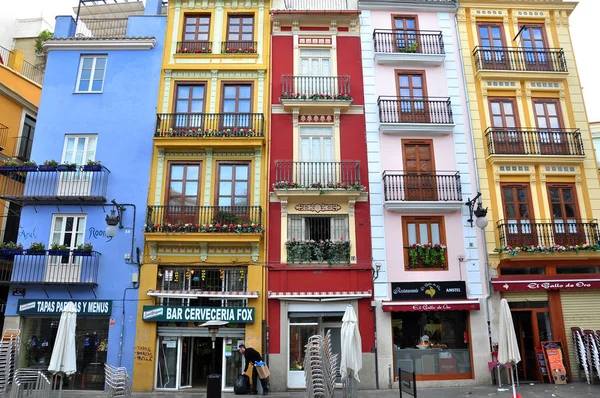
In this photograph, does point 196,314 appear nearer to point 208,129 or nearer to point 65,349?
point 65,349

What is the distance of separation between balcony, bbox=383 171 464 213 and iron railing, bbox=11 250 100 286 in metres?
11.1

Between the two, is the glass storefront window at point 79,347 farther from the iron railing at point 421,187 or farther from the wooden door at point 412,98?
the wooden door at point 412,98

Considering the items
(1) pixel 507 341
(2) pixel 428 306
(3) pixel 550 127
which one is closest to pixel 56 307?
(2) pixel 428 306

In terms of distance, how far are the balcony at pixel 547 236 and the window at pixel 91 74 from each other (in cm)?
1697

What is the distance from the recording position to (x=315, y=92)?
59.7ft

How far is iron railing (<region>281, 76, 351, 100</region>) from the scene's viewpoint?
59.5ft

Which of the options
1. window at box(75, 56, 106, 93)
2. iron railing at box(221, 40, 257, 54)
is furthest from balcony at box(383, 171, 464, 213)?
window at box(75, 56, 106, 93)

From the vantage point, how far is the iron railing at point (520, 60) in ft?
60.9

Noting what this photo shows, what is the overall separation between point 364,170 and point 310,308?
5658mm

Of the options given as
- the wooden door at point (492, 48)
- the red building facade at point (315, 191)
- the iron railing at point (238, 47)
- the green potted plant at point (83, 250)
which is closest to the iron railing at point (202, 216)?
the red building facade at point (315, 191)

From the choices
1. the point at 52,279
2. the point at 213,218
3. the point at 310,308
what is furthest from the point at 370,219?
the point at 52,279

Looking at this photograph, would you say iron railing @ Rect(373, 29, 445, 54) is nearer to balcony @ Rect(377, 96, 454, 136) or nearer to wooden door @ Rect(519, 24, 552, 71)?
balcony @ Rect(377, 96, 454, 136)

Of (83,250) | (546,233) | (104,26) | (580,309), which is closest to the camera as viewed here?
(83,250)

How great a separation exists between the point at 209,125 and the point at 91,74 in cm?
569
